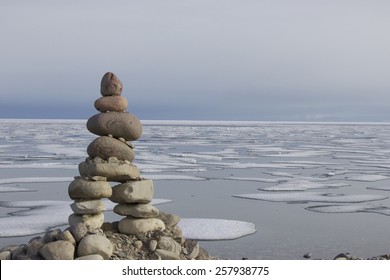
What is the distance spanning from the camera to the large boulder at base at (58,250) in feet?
22.2

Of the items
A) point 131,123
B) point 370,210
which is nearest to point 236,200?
point 370,210

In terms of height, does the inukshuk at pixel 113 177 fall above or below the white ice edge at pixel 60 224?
above

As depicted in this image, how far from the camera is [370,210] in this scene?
12.4m

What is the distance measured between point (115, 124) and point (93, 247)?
6.23ft

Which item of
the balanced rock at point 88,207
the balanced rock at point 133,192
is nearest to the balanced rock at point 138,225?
the balanced rock at point 133,192

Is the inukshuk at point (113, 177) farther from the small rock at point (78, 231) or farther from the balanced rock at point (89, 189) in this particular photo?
the small rock at point (78, 231)

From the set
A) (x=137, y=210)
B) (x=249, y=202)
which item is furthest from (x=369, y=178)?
(x=137, y=210)

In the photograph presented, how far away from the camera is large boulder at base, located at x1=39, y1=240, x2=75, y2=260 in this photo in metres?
6.76

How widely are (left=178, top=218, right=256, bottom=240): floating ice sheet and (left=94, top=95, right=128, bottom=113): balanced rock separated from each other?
2901mm

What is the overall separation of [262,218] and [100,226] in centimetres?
453

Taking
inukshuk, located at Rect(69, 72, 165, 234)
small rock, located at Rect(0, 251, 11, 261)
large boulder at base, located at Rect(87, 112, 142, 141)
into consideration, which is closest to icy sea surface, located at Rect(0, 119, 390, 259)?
inukshuk, located at Rect(69, 72, 165, 234)

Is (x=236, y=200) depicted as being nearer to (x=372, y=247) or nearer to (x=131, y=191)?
(x=372, y=247)

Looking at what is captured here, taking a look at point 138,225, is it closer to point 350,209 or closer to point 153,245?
point 153,245

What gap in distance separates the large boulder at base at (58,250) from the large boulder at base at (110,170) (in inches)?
46.8
